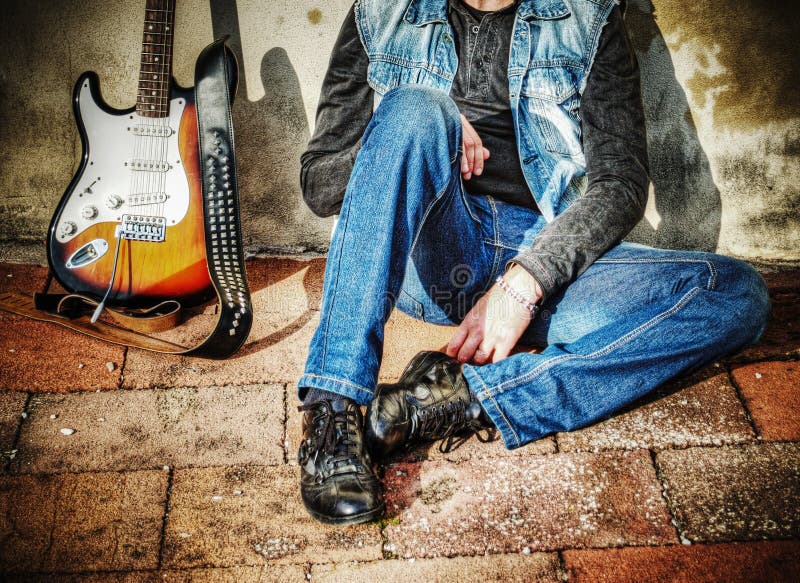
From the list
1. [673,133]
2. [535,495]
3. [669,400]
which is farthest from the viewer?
[673,133]

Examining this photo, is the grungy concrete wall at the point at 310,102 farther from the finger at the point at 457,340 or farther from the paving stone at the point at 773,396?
the finger at the point at 457,340

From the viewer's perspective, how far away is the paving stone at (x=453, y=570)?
4.05 ft

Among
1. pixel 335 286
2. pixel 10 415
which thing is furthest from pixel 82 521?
pixel 335 286

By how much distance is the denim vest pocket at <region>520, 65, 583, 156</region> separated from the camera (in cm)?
184

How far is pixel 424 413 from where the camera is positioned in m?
1.48

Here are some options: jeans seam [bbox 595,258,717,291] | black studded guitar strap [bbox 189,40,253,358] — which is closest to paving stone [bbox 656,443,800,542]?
jeans seam [bbox 595,258,717,291]

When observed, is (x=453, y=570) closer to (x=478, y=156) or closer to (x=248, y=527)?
(x=248, y=527)

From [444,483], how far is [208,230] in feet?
4.02

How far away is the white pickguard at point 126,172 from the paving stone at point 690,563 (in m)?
1.79

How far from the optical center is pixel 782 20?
2184 millimetres

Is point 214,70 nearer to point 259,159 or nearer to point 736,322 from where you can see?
point 259,159

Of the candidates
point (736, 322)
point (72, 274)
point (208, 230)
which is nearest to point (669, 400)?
point (736, 322)

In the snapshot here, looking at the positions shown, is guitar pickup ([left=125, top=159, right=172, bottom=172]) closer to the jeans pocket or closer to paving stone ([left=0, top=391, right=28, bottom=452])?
paving stone ([left=0, top=391, right=28, bottom=452])

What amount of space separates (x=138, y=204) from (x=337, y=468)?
1.36 meters
